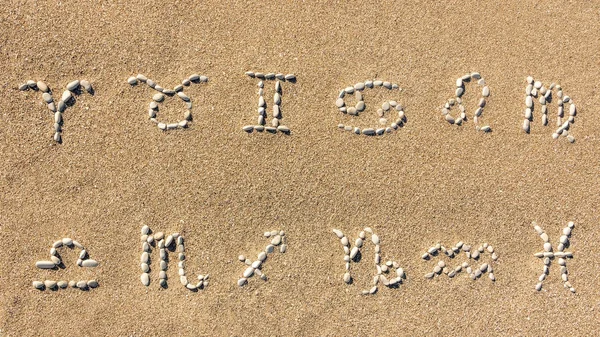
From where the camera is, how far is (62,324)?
1.65m

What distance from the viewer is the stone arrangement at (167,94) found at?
5.45 ft

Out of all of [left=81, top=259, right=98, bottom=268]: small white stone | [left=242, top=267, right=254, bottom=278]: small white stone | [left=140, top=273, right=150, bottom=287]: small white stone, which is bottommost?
[left=140, top=273, right=150, bottom=287]: small white stone

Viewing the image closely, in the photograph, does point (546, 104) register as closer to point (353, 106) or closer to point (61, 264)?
point (353, 106)

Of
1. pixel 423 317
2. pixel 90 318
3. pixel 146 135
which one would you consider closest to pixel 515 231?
pixel 423 317

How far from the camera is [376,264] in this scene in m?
1.71

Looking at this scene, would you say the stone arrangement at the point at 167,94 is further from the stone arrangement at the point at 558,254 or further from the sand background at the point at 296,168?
the stone arrangement at the point at 558,254

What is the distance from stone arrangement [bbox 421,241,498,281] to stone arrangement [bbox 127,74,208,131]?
1.22 metres

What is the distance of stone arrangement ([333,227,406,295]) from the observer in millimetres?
1692

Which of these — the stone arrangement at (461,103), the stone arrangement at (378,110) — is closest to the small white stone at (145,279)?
the stone arrangement at (378,110)

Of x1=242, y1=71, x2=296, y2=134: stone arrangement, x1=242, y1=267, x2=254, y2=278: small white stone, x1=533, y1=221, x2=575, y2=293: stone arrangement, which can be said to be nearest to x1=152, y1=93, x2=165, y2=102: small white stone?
x1=242, y1=71, x2=296, y2=134: stone arrangement

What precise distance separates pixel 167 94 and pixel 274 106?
1.54ft

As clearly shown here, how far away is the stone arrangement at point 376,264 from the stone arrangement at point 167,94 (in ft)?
2.69

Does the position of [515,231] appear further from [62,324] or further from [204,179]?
[62,324]

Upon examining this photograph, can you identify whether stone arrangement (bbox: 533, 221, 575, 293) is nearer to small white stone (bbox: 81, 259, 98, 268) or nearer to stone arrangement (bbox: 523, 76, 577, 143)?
stone arrangement (bbox: 523, 76, 577, 143)
